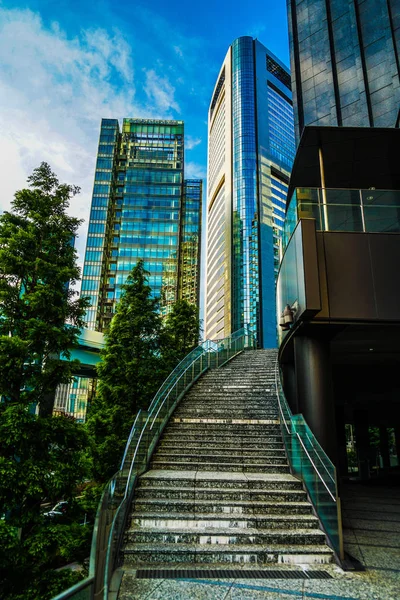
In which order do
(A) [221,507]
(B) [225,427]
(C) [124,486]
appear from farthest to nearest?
(B) [225,427] → (A) [221,507] → (C) [124,486]

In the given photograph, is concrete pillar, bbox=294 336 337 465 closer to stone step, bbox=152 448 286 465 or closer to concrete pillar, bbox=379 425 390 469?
stone step, bbox=152 448 286 465

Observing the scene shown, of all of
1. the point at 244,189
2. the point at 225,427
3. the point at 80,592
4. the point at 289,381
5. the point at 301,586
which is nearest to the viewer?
the point at 80,592

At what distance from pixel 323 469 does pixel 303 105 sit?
19.9 metres

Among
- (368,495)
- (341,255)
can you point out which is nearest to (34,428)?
(341,255)

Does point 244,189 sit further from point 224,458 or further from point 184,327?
point 224,458

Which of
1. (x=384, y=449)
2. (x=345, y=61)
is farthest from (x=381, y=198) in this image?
(x=384, y=449)

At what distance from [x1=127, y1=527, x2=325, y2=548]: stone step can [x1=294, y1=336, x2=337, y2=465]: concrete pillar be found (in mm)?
2199

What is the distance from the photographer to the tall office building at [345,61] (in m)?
16.5

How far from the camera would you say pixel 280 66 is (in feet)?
355

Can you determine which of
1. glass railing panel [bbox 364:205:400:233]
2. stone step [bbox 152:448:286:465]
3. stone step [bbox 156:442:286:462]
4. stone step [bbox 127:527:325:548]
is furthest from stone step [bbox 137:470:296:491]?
glass railing panel [bbox 364:205:400:233]

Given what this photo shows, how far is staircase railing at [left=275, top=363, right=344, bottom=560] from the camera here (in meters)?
5.02

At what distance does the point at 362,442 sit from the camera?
67.3 ft

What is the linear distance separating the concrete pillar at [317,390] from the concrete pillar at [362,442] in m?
13.7

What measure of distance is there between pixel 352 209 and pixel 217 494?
6.42m
